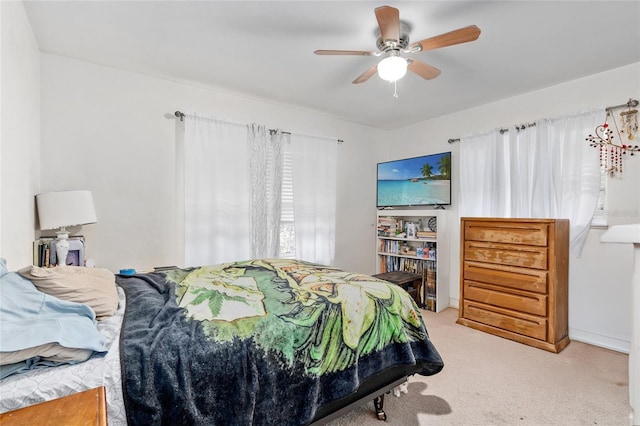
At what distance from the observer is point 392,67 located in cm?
203

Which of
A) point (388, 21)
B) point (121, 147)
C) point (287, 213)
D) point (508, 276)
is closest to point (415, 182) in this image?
point (508, 276)

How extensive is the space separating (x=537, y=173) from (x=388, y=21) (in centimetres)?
238

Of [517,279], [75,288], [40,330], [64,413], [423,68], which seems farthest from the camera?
[517,279]

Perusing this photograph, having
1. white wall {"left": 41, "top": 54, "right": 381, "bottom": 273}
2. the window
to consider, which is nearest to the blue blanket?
white wall {"left": 41, "top": 54, "right": 381, "bottom": 273}

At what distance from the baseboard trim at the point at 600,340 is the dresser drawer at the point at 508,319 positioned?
497mm

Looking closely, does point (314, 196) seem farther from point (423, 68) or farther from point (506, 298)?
point (506, 298)

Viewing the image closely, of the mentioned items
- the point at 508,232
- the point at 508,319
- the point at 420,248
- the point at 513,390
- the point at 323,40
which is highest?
the point at 323,40

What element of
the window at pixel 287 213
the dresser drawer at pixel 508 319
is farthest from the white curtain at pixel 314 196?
the dresser drawer at pixel 508 319

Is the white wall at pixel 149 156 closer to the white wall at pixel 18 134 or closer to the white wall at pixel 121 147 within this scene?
the white wall at pixel 121 147

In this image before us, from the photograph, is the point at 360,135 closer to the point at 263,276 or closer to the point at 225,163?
the point at 225,163

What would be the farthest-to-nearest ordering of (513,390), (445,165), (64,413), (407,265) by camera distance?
(407,265), (445,165), (513,390), (64,413)

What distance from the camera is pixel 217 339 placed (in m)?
1.25

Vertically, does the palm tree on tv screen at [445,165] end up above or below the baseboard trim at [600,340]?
above

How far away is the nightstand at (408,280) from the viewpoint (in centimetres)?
367
